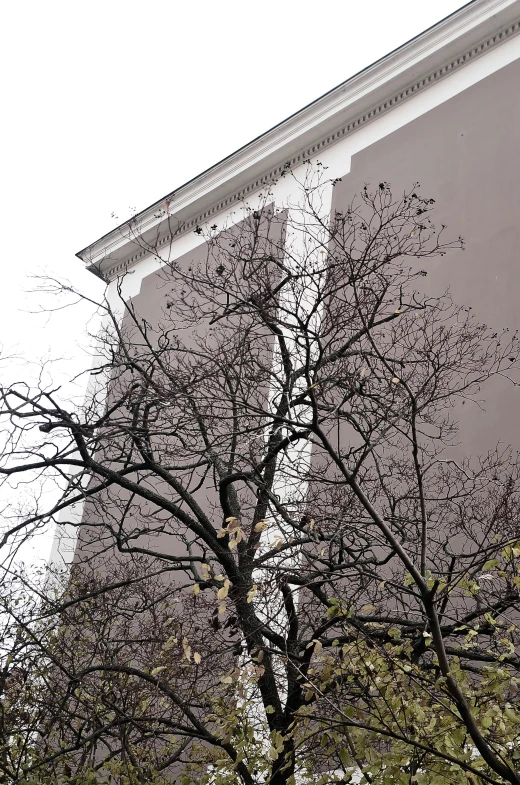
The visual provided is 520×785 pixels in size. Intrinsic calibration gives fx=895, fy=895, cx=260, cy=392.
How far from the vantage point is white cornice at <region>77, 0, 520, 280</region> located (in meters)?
11.3

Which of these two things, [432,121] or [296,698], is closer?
[296,698]

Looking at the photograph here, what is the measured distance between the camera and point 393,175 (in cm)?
1148

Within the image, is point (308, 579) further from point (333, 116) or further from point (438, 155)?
point (333, 116)

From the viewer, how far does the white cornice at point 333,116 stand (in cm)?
1130

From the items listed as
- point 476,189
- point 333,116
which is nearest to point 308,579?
point 476,189

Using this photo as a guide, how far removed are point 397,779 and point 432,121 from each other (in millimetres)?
8923

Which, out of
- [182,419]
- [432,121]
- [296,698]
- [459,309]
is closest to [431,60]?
[432,121]

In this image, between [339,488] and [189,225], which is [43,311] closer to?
[339,488]

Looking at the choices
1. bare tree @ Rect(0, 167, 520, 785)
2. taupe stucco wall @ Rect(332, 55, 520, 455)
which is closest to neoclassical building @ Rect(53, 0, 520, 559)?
taupe stucco wall @ Rect(332, 55, 520, 455)

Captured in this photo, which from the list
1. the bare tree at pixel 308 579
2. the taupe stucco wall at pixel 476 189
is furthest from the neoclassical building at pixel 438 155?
the bare tree at pixel 308 579

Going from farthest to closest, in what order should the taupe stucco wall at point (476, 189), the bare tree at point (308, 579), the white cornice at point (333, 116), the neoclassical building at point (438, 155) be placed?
the white cornice at point (333, 116) < the neoclassical building at point (438, 155) < the taupe stucco wall at point (476, 189) < the bare tree at point (308, 579)

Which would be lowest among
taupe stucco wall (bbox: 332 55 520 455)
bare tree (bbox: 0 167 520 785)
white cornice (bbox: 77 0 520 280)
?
bare tree (bbox: 0 167 520 785)

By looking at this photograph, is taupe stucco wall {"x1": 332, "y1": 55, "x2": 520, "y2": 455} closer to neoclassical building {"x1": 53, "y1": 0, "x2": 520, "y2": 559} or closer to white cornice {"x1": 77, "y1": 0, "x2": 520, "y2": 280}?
neoclassical building {"x1": 53, "y1": 0, "x2": 520, "y2": 559}

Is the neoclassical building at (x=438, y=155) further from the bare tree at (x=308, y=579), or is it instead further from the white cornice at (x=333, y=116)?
the bare tree at (x=308, y=579)
